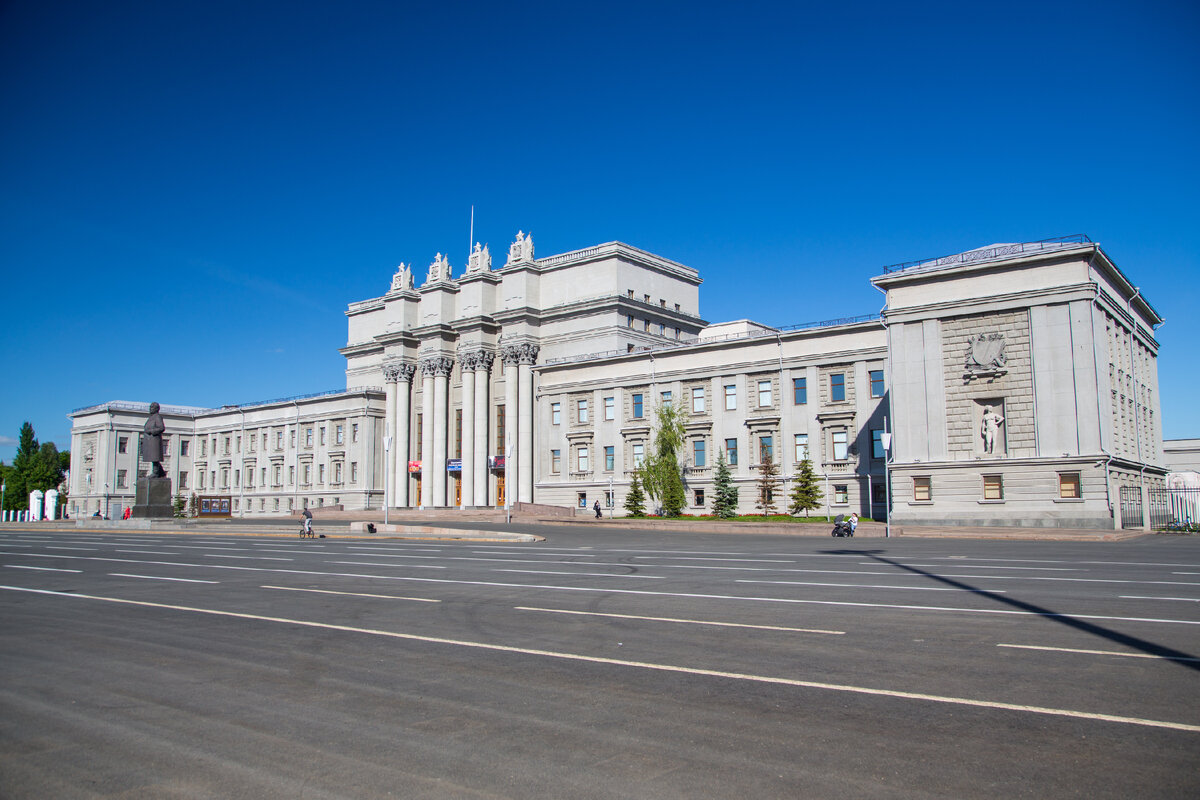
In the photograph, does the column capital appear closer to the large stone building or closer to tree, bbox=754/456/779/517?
the large stone building

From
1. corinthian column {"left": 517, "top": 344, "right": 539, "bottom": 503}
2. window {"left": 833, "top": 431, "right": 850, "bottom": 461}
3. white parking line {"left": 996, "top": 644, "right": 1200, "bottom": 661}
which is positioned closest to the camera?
white parking line {"left": 996, "top": 644, "right": 1200, "bottom": 661}

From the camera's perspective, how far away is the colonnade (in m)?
71.9

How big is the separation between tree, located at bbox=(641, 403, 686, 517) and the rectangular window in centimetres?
1793

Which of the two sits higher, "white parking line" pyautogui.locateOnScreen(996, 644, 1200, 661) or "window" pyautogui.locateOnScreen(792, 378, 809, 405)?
"window" pyautogui.locateOnScreen(792, 378, 809, 405)

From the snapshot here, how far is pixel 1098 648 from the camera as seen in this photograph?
32.2ft

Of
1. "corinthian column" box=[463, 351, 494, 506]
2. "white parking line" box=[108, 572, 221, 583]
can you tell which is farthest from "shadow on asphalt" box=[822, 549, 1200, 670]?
"corinthian column" box=[463, 351, 494, 506]

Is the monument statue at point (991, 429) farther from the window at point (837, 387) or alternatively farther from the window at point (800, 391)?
the window at point (800, 391)

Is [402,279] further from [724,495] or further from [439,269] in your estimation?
[724,495]

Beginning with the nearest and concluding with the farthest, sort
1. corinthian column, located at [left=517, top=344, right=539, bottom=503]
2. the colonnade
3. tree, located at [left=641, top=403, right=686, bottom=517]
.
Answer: tree, located at [left=641, top=403, right=686, bottom=517] < corinthian column, located at [left=517, top=344, right=539, bottom=503] < the colonnade

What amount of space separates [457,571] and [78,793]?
51.8 feet

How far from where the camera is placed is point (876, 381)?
5419 centimetres

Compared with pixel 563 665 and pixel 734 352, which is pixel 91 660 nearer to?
pixel 563 665

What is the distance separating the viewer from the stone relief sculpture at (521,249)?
7675 centimetres

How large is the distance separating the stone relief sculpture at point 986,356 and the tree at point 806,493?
12951mm
